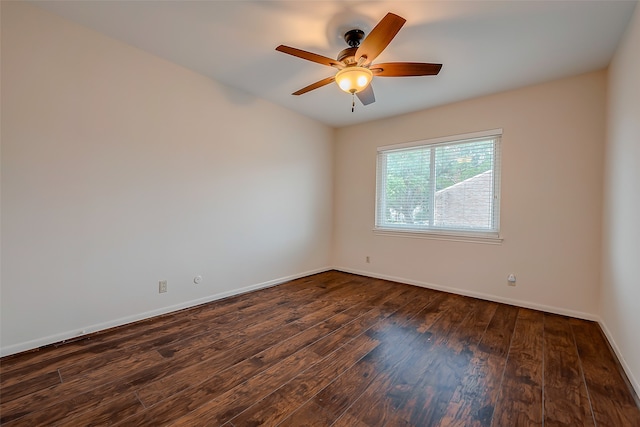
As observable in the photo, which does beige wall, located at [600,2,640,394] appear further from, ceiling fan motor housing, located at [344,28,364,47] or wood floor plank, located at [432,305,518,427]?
ceiling fan motor housing, located at [344,28,364,47]

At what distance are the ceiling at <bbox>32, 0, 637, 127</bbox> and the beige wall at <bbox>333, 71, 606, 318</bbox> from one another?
0.97 feet

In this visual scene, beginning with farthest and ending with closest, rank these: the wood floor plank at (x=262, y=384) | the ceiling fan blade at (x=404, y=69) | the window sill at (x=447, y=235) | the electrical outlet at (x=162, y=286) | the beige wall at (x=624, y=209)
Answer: the window sill at (x=447, y=235) < the electrical outlet at (x=162, y=286) < the ceiling fan blade at (x=404, y=69) < the beige wall at (x=624, y=209) < the wood floor plank at (x=262, y=384)

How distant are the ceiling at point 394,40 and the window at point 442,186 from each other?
2.70 feet

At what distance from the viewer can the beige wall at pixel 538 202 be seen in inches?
109

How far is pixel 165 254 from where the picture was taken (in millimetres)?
2799

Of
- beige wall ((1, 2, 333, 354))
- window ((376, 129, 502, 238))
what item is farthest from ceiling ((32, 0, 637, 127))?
window ((376, 129, 502, 238))

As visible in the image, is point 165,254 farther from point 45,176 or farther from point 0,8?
point 0,8

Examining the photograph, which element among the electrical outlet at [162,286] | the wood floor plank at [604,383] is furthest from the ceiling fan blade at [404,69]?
the electrical outlet at [162,286]

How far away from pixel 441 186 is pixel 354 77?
2.30 m

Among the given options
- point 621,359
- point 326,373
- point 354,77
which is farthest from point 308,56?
point 621,359

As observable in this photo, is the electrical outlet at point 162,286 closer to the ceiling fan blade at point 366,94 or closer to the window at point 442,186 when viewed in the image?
the ceiling fan blade at point 366,94

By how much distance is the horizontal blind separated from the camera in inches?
134

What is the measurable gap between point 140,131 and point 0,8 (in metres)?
1.09

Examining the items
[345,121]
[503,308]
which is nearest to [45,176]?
[345,121]
